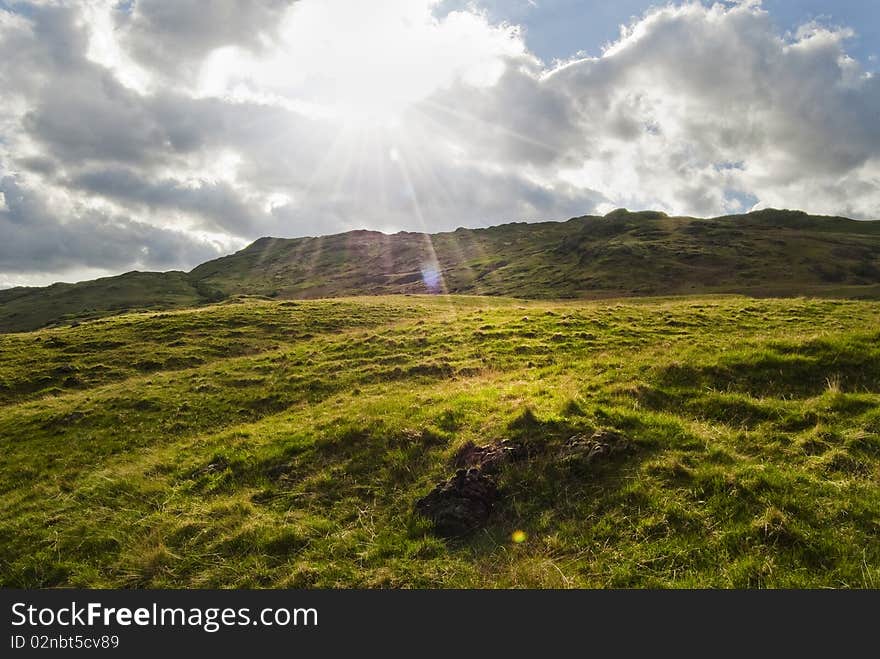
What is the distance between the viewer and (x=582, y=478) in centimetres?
895

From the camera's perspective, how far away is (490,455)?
10.1 metres

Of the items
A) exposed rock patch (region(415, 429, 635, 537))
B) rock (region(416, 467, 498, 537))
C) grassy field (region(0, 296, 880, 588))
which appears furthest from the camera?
exposed rock patch (region(415, 429, 635, 537))

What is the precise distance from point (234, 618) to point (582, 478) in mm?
6587

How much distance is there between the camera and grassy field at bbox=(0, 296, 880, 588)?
6.82 m

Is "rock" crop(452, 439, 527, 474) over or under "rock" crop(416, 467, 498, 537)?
over

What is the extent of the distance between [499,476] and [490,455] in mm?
713

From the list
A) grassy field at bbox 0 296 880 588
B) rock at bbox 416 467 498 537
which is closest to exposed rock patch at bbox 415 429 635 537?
rock at bbox 416 467 498 537

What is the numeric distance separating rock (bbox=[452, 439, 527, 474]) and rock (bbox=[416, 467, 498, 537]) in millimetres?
363

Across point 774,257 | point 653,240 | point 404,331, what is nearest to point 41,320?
point 404,331

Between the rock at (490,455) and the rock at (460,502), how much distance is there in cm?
36

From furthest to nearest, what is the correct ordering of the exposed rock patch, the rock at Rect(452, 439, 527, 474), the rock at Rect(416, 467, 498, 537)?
the rock at Rect(452, 439, 527, 474) → the exposed rock patch → the rock at Rect(416, 467, 498, 537)

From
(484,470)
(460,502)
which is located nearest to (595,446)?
(484,470)

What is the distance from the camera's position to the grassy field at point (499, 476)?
682 centimetres

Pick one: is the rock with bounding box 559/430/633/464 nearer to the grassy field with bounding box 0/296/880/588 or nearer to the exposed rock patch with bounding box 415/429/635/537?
the exposed rock patch with bounding box 415/429/635/537
